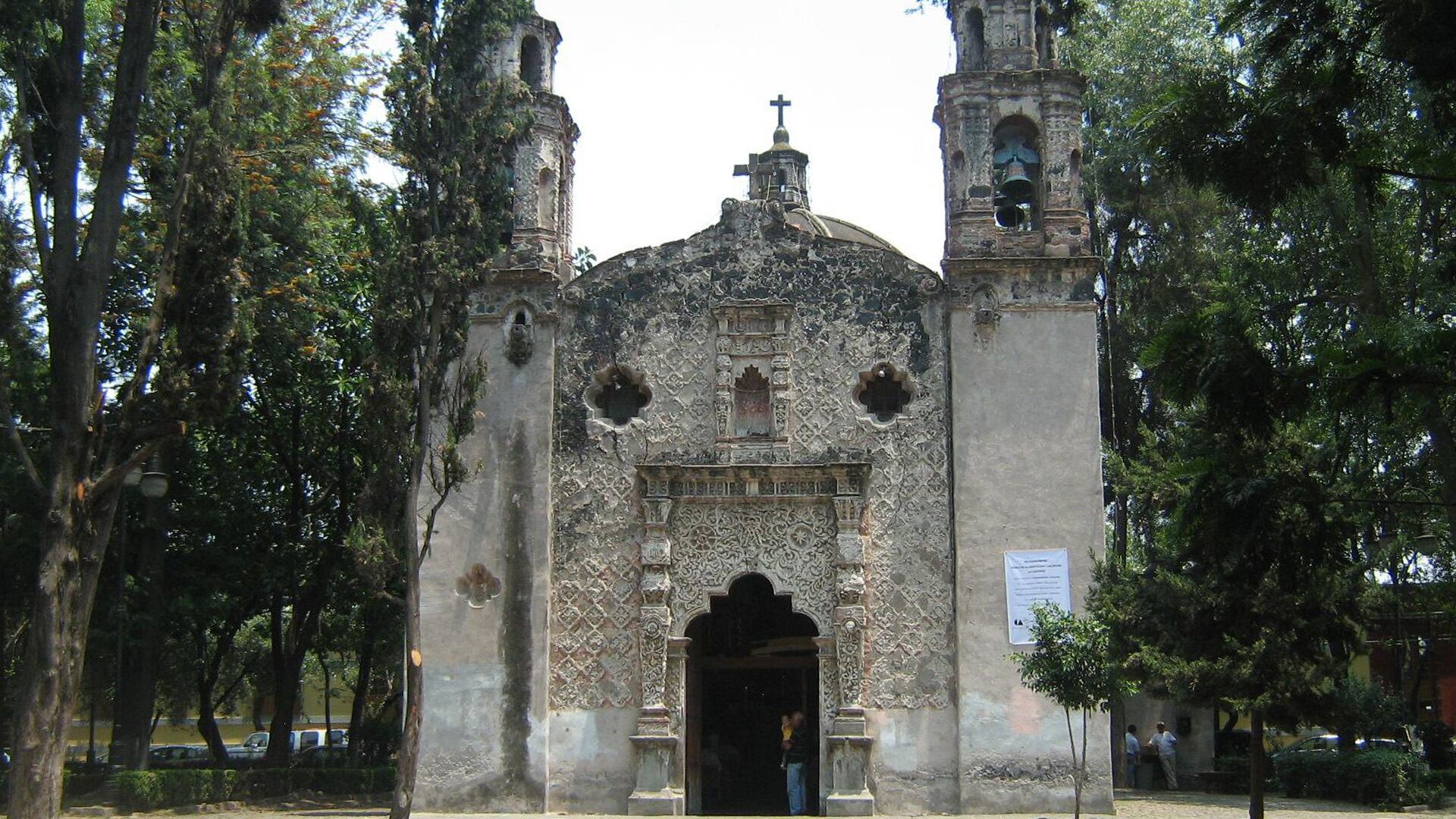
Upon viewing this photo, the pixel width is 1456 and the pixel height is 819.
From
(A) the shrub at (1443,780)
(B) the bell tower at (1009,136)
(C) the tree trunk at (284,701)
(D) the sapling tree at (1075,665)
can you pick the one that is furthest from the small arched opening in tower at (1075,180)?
(C) the tree trunk at (284,701)

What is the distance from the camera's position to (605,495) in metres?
19.5

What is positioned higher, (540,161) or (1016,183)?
(540,161)

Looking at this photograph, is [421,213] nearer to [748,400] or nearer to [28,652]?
→ [748,400]

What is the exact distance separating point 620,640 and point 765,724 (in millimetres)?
3127

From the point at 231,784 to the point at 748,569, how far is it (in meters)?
9.48

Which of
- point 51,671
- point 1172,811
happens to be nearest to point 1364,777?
point 1172,811

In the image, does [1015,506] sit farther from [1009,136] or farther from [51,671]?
[51,671]

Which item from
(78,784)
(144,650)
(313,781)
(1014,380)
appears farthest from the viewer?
(313,781)

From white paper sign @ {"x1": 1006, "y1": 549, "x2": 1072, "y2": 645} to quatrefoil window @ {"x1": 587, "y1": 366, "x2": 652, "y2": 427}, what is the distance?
16.7ft

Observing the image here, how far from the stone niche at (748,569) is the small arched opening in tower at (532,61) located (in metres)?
5.83

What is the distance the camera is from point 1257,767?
15.2 m

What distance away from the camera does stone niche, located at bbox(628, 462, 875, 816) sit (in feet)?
60.7

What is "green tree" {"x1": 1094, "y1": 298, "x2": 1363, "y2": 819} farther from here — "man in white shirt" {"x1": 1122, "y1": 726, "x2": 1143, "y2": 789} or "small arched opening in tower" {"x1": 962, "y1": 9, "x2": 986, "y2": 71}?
"man in white shirt" {"x1": 1122, "y1": 726, "x2": 1143, "y2": 789}

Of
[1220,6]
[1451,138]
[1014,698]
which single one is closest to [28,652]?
[1014,698]
